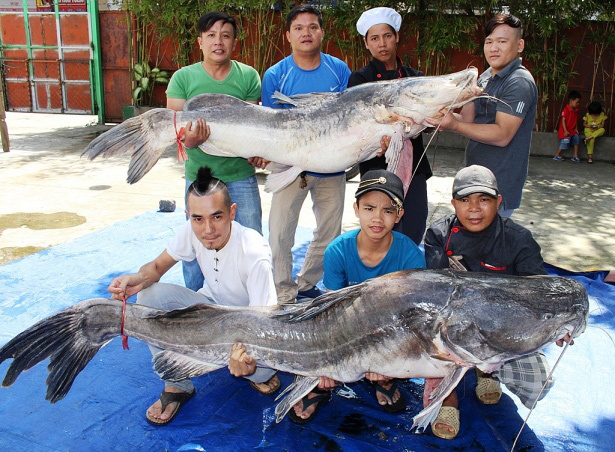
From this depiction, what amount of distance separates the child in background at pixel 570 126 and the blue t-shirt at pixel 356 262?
327 inches

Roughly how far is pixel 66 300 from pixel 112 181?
4186 millimetres

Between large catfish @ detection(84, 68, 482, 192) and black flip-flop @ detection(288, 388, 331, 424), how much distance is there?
4.06 feet

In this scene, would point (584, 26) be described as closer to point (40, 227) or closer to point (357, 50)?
point (357, 50)

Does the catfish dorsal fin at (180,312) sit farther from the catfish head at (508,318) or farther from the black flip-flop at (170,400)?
the catfish head at (508,318)

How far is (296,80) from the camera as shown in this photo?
349cm

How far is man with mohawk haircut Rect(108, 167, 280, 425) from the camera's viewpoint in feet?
8.71

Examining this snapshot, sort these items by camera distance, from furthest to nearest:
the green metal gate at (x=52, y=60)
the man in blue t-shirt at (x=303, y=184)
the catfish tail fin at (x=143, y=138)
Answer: the green metal gate at (x=52, y=60), the man in blue t-shirt at (x=303, y=184), the catfish tail fin at (x=143, y=138)

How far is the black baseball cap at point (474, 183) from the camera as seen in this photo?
270 centimetres

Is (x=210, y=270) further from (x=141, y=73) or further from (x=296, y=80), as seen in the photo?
(x=141, y=73)

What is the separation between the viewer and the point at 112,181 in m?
7.56

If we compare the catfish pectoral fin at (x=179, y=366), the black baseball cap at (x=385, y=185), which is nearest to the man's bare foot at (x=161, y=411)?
the catfish pectoral fin at (x=179, y=366)

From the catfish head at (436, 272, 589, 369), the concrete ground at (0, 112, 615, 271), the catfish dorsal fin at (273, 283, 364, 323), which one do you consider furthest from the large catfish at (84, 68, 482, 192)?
the concrete ground at (0, 112, 615, 271)

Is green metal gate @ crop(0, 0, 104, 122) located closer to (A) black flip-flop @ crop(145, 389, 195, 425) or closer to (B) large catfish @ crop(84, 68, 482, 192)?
(B) large catfish @ crop(84, 68, 482, 192)

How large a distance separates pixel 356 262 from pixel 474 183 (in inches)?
28.1
